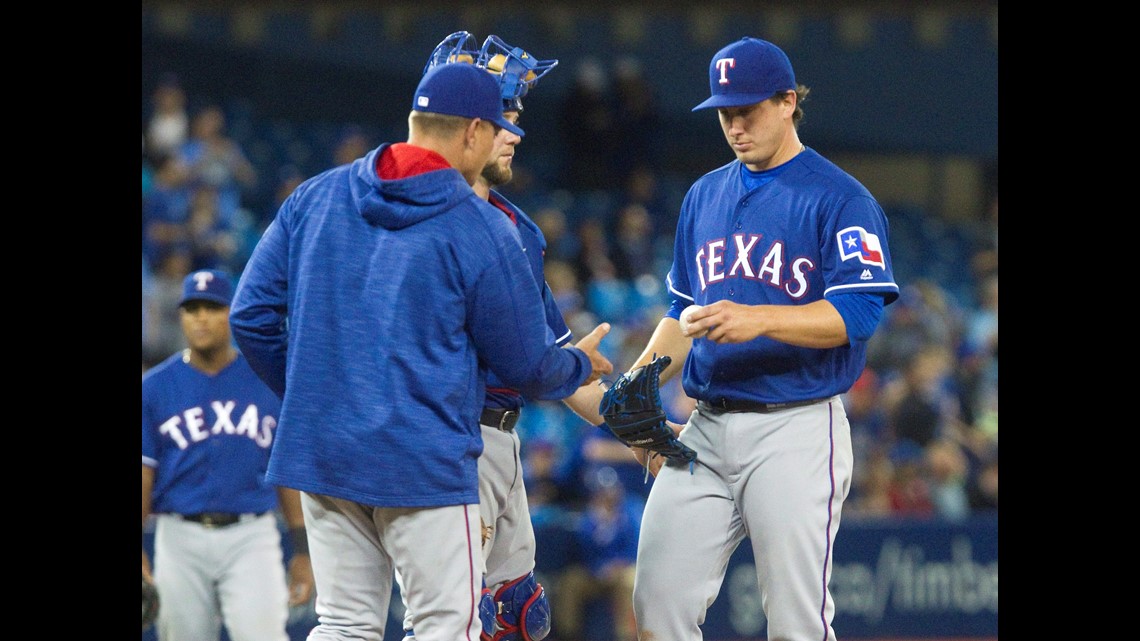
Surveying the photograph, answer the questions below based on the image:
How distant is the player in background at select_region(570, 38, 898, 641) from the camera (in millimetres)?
4086

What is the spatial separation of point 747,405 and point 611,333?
23.3ft

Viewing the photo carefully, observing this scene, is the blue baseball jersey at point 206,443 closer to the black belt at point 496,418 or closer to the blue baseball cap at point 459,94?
the black belt at point 496,418

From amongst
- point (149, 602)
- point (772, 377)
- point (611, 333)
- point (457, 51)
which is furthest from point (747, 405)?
point (611, 333)

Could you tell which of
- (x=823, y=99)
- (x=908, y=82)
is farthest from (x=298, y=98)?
(x=908, y=82)

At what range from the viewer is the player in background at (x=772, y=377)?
409 cm

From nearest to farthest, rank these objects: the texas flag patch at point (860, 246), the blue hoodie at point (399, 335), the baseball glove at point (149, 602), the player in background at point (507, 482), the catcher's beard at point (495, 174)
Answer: the blue hoodie at point (399, 335)
the texas flag patch at point (860, 246)
the player in background at point (507, 482)
the catcher's beard at point (495, 174)
the baseball glove at point (149, 602)

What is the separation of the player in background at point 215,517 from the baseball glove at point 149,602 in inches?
2.6

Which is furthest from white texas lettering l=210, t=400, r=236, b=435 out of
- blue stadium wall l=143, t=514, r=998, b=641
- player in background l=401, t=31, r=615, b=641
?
blue stadium wall l=143, t=514, r=998, b=641

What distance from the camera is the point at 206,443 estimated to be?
6.39m

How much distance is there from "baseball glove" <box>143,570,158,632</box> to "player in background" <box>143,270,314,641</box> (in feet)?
0.21

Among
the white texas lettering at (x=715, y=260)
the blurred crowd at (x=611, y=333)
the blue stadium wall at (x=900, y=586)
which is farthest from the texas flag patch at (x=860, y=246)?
the blue stadium wall at (x=900, y=586)

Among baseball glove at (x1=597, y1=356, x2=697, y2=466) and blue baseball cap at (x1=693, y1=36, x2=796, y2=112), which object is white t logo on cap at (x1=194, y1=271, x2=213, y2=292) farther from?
blue baseball cap at (x1=693, y1=36, x2=796, y2=112)
